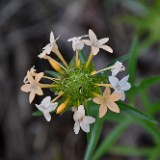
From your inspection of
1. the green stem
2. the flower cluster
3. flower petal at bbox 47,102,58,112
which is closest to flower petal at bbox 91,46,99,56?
the flower cluster

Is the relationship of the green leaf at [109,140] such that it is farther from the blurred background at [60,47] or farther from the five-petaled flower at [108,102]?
the blurred background at [60,47]

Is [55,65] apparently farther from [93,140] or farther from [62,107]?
[93,140]

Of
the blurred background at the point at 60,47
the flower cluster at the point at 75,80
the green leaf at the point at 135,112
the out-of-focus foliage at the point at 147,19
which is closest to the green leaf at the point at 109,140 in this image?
the green leaf at the point at 135,112

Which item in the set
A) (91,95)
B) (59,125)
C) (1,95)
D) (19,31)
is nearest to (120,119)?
(91,95)

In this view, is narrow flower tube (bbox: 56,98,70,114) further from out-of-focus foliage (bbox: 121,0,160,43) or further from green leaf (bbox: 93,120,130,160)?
out-of-focus foliage (bbox: 121,0,160,43)

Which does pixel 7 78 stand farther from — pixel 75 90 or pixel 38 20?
pixel 75 90

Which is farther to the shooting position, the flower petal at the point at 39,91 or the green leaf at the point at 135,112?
the green leaf at the point at 135,112
